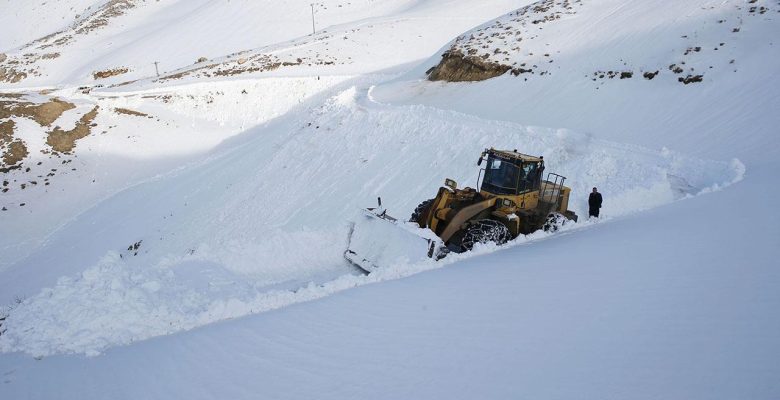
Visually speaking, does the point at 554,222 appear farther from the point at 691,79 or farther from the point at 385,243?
the point at 691,79

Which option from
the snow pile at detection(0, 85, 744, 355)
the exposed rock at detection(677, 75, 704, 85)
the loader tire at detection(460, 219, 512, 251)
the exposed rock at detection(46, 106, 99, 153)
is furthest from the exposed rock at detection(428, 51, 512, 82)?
the exposed rock at detection(46, 106, 99, 153)

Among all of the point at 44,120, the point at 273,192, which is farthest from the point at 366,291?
the point at 44,120

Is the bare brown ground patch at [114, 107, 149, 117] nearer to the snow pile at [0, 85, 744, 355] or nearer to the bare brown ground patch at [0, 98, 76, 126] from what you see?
the bare brown ground patch at [0, 98, 76, 126]

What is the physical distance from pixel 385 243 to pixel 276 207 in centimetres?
838

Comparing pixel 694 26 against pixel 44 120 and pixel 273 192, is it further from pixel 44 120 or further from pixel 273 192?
pixel 44 120

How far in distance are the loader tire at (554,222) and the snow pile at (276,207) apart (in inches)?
94.3

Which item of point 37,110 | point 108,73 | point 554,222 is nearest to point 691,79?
point 554,222

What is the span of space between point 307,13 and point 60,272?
171 ft

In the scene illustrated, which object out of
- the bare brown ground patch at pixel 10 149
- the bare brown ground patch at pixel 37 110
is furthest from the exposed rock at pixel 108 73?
the bare brown ground patch at pixel 10 149

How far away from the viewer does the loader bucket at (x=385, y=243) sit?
9.41 meters

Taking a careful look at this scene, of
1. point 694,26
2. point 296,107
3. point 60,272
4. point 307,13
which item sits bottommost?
point 60,272

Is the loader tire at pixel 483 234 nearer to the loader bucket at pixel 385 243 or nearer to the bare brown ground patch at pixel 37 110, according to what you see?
the loader bucket at pixel 385 243

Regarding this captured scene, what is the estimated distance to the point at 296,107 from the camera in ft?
102

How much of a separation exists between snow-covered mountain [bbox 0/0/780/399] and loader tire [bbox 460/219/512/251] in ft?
1.06
